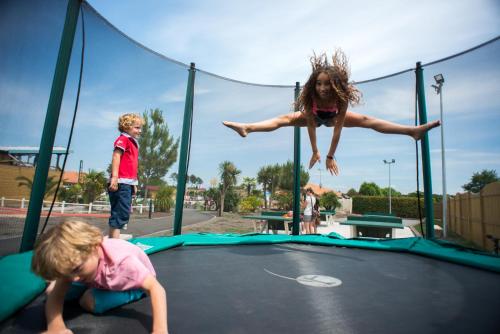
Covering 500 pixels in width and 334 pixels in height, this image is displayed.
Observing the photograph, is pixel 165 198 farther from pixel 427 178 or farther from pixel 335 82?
pixel 427 178

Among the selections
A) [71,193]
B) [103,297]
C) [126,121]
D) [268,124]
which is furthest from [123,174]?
[103,297]

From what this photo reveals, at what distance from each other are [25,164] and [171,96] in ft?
5.06

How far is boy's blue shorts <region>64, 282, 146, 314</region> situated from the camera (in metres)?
0.97

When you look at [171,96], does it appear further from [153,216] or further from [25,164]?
[25,164]

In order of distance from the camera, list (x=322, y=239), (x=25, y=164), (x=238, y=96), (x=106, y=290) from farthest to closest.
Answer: (x=238, y=96) < (x=322, y=239) < (x=25, y=164) < (x=106, y=290)

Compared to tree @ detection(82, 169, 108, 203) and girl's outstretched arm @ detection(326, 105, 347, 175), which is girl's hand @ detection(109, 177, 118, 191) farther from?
girl's outstretched arm @ detection(326, 105, 347, 175)

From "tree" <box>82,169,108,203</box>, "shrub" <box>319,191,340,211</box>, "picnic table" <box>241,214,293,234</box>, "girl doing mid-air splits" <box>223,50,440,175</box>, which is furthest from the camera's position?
"shrub" <box>319,191,340,211</box>

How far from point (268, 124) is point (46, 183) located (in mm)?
1398

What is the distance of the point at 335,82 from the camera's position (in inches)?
79.4

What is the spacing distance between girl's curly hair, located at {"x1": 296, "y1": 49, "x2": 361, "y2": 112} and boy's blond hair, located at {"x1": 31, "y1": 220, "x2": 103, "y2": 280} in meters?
1.65

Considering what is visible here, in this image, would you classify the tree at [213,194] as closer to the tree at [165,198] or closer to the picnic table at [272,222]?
the picnic table at [272,222]

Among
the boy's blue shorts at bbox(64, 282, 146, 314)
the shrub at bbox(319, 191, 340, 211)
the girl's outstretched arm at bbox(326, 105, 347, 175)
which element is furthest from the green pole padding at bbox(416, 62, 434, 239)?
the shrub at bbox(319, 191, 340, 211)

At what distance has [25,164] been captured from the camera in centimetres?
179

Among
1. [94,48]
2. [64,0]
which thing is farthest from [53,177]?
[64,0]
